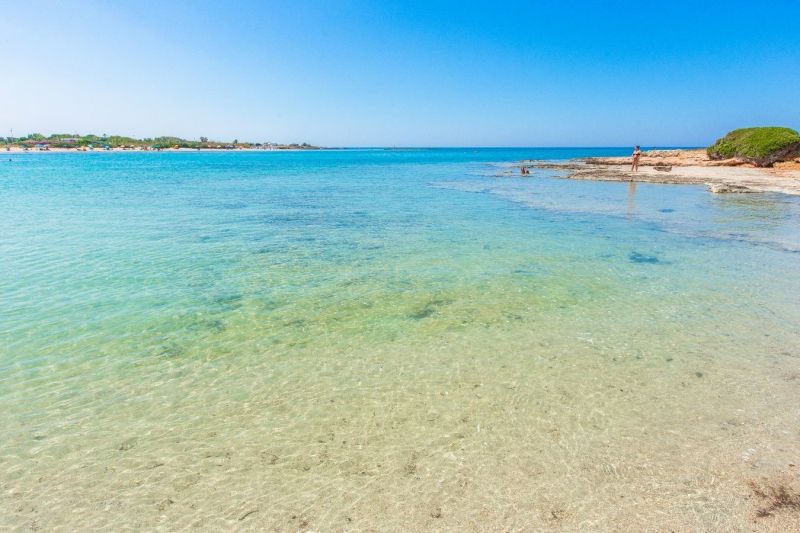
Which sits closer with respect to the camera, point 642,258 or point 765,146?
point 642,258

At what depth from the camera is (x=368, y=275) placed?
12.6 metres

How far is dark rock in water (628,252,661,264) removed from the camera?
14.2 metres

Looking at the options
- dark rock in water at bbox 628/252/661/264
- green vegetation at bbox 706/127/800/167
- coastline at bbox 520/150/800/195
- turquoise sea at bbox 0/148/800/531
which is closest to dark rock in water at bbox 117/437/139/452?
turquoise sea at bbox 0/148/800/531

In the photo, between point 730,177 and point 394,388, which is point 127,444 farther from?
point 730,177

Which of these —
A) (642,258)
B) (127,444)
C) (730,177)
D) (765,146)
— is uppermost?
(765,146)

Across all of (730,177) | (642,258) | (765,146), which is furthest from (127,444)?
(765,146)

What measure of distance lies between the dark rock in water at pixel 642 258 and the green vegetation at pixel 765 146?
50.7 meters

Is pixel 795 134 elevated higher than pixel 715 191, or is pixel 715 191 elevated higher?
pixel 795 134

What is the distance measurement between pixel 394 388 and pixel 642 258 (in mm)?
11799

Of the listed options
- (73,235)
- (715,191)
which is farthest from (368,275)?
(715,191)

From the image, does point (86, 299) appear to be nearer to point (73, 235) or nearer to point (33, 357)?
point (33, 357)

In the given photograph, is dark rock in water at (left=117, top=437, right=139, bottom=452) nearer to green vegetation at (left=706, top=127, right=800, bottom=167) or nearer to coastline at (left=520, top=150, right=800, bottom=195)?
coastline at (left=520, top=150, right=800, bottom=195)

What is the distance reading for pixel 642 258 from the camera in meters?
14.6

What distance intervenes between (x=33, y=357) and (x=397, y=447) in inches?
270
